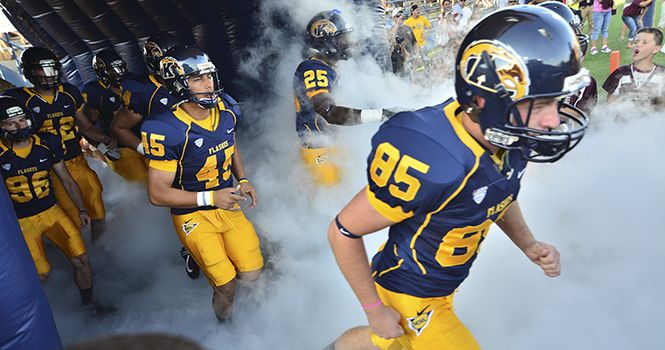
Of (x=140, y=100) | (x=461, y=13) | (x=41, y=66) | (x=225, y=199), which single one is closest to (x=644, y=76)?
(x=225, y=199)

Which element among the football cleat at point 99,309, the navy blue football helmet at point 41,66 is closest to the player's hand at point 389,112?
the football cleat at point 99,309

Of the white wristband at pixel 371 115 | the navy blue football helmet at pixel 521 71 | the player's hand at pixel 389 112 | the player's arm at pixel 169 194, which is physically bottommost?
the player's arm at pixel 169 194

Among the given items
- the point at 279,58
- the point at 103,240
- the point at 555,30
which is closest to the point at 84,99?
the point at 103,240

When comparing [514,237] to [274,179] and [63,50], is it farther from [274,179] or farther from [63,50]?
[63,50]

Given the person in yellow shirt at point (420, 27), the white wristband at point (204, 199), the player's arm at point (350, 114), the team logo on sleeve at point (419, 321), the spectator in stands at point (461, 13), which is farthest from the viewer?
the spectator in stands at point (461, 13)

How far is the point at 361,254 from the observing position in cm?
152

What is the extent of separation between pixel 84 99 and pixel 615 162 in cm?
552

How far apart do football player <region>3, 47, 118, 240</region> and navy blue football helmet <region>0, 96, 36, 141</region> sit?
464mm

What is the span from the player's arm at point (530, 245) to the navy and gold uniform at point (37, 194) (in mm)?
3385

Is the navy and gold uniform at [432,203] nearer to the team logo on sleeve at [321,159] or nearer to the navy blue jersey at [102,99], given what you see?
the team logo on sleeve at [321,159]

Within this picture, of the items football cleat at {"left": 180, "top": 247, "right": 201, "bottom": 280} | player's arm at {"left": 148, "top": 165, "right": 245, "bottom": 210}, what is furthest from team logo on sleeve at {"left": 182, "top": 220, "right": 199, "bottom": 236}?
football cleat at {"left": 180, "top": 247, "right": 201, "bottom": 280}

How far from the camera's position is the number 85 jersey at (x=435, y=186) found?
1.30m

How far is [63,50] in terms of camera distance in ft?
21.8

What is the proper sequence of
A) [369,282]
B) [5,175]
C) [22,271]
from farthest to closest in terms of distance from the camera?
1. [5,175]
2. [22,271]
3. [369,282]
